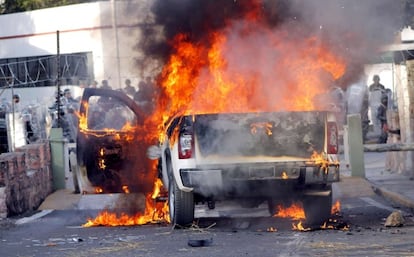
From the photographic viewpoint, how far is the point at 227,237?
10.8 meters

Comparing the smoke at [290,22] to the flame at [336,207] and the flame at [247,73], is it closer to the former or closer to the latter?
the flame at [247,73]

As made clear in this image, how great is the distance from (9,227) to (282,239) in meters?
4.55

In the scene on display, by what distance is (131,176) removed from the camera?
13.1 m

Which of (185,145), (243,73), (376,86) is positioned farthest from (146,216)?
(376,86)

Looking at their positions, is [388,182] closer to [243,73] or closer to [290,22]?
[290,22]

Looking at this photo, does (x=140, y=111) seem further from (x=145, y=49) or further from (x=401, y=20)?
(x=401, y=20)

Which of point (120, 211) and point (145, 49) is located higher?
point (145, 49)

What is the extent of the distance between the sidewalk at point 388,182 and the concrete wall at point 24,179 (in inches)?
209

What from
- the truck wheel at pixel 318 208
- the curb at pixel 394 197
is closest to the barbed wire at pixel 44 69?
the curb at pixel 394 197

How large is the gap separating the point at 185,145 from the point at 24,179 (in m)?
4.76

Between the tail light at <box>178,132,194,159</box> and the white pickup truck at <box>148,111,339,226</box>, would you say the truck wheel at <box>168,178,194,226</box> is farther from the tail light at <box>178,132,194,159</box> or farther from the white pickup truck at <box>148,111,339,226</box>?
the tail light at <box>178,132,194,159</box>

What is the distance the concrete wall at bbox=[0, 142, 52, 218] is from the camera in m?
14.2

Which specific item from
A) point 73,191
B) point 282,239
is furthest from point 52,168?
point 282,239

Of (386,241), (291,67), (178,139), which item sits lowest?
(386,241)
